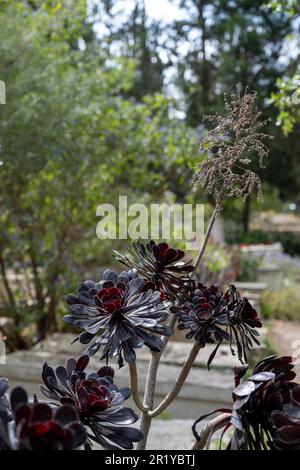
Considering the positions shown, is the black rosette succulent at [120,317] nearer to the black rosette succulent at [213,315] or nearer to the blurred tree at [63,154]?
the black rosette succulent at [213,315]

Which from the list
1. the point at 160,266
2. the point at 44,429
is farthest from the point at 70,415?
the point at 160,266

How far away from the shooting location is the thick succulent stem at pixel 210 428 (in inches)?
38.0

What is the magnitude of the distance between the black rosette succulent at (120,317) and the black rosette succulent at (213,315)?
0.28 feet

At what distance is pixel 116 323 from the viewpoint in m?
0.98

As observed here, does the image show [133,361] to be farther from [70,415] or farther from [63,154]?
[63,154]

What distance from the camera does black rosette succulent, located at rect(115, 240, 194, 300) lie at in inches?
45.8

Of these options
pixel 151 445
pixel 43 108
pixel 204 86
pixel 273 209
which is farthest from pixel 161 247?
pixel 273 209

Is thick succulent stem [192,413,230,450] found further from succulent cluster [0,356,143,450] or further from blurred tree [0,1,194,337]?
blurred tree [0,1,194,337]

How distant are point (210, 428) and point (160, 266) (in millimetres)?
368

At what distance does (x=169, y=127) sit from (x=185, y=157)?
18.6 inches

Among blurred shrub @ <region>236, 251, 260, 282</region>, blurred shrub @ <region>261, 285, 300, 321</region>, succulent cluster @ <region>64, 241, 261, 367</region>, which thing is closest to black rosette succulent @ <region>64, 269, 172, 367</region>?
succulent cluster @ <region>64, 241, 261, 367</region>

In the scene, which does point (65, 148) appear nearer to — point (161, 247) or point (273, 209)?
point (161, 247)

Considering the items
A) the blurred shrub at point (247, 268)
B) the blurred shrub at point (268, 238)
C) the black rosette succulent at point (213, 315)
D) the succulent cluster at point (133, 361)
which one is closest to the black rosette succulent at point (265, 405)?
the succulent cluster at point (133, 361)

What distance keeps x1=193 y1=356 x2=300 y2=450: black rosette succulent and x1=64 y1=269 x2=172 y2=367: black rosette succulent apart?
18 cm
